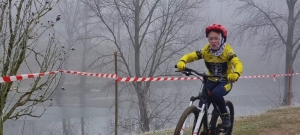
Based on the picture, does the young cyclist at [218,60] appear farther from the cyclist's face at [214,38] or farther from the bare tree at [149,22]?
the bare tree at [149,22]

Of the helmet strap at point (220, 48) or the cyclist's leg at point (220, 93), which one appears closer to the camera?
the cyclist's leg at point (220, 93)

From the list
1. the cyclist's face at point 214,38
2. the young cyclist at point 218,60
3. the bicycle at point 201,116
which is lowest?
the bicycle at point 201,116

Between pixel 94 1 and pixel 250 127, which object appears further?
pixel 94 1

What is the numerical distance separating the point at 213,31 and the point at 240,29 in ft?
49.5

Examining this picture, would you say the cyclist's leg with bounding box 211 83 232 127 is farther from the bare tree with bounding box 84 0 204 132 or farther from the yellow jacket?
the bare tree with bounding box 84 0 204 132

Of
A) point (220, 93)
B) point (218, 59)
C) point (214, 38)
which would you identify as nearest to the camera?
point (220, 93)

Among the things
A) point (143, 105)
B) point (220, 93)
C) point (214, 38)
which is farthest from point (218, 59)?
point (143, 105)

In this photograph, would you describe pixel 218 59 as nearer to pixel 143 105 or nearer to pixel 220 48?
pixel 220 48

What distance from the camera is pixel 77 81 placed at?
33750mm

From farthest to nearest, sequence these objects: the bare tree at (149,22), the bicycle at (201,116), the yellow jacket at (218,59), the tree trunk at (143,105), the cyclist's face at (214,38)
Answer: the bare tree at (149,22), the tree trunk at (143,105), the yellow jacket at (218,59), the cyclist's face at (214,38), the bicycle at (201,116)

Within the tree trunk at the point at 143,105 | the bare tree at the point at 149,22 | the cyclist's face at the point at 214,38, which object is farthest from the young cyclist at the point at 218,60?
the bare tree at the point at 149,22

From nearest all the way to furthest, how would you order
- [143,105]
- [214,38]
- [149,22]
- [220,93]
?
[220,93] → [214,38] → [143,105] → [149,22]

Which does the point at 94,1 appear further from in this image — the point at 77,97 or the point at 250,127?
the point at 77,97

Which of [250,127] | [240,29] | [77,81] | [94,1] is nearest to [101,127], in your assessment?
[94,1]
